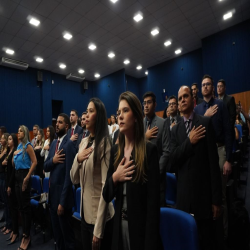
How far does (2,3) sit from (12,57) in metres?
3.29

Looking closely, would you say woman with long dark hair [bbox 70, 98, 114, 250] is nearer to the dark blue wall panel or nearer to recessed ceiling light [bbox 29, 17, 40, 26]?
recessed ceiling light [bbox 29, 17, 40, 26]

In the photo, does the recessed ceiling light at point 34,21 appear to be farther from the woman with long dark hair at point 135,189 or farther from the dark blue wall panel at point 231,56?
the dark blue wall panel at point 231,56

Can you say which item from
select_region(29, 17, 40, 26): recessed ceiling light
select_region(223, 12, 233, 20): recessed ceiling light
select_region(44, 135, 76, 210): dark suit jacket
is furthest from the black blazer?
select_region(223, 12, 233, 20): recessed ceiling light

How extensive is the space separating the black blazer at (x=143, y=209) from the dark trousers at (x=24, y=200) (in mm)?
2136

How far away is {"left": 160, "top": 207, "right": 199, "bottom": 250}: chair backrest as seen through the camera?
3.11 feet

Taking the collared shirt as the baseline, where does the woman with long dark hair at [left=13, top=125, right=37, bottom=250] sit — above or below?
below

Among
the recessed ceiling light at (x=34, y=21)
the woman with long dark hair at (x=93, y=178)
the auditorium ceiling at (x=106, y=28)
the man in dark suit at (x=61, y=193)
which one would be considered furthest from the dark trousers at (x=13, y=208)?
the recessed ceiling light at (x=34, y=21)

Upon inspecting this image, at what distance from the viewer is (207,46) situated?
287 inches

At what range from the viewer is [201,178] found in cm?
136

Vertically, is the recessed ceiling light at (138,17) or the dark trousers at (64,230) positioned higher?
the recessed ceiling light at (138,17)

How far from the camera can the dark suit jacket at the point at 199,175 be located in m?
1.33

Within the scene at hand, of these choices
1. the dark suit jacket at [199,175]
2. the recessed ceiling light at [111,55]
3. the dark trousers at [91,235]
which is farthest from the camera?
the recessed ceiling light at [111,55]

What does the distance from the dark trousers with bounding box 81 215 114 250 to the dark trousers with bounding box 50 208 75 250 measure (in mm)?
639

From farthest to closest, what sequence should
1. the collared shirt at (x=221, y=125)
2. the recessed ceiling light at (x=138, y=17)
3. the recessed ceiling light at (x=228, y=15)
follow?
the recessed ceiling light at (x=228, y=15), the recessed ceiling light at (x=138, y=17), the collared shirt at (x=221, y=125)
